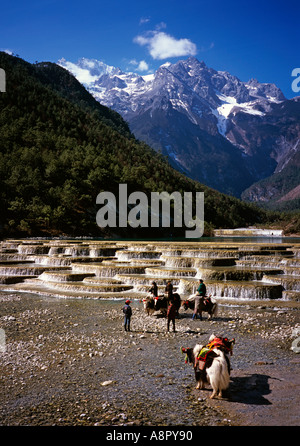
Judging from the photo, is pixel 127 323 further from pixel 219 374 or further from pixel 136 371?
pixel 219 374

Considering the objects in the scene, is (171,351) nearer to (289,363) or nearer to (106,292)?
(289,363)

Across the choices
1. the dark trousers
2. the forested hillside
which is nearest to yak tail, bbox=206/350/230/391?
the dark trousers

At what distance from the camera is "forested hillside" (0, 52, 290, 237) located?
87.6 meters

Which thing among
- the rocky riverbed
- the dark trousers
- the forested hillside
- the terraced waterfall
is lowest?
the rocky riverbed

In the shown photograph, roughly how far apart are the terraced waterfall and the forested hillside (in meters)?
41.3

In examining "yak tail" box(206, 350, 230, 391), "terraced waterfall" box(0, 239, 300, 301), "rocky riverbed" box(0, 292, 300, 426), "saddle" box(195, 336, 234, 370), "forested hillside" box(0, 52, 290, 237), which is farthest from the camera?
"forested hillside" box(0, 52, 290, 237)

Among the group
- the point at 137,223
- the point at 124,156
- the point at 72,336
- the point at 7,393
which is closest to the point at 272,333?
the point at 72,336

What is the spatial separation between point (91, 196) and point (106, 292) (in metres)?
79.2

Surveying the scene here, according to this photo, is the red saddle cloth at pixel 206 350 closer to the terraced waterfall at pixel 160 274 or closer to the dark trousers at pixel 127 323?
the dark trousers at pixel 127 323

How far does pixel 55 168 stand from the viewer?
104312 mm

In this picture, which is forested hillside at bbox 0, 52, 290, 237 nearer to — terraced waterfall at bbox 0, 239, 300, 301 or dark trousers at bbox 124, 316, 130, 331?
terraced waterfall at bbox 0, 239, 300, 301

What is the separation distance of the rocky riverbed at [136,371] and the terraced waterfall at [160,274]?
5.53 metres

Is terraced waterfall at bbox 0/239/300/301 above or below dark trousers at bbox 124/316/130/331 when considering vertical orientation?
above

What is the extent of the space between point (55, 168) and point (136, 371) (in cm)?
9847
